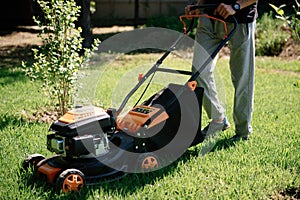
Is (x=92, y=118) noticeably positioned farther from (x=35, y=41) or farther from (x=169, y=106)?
(x=35, y=41)

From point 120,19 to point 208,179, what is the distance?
1054 centimetres

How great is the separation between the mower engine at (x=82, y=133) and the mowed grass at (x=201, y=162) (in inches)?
9.3

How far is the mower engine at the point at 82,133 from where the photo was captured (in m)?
2.80

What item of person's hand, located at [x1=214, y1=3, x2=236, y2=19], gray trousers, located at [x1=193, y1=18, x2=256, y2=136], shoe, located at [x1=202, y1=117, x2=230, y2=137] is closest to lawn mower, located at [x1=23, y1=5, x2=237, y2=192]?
person's hand, located at [x1=214, y1=3, x2=236, y2=19]

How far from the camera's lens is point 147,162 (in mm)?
3105

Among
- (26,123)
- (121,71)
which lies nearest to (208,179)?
(26,123)

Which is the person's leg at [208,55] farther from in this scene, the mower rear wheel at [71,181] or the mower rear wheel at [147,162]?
the mower rear wheel at [71,181]

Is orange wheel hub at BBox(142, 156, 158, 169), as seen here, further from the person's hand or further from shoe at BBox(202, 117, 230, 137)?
the person's hand

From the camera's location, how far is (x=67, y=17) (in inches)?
154

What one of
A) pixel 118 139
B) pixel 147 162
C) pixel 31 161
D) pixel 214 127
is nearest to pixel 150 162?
pixel 147 162

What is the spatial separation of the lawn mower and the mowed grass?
3.1 inches

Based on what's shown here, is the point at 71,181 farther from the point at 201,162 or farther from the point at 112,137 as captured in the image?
the point at 201,162

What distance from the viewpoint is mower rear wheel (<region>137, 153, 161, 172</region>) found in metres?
3.07

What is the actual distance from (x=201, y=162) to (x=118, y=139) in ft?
2.18
